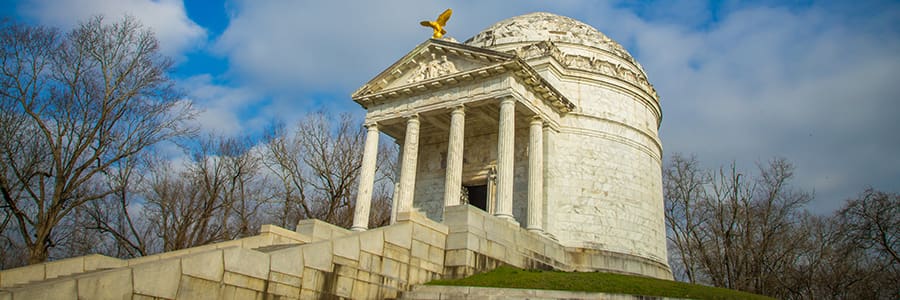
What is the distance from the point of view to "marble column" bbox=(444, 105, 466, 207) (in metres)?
20.6

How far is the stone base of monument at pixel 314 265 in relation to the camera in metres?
9.30

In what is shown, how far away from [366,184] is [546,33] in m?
11.8

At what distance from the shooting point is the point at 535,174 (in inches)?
858

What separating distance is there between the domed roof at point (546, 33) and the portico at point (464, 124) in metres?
5.20

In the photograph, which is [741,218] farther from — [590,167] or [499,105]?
[499,105]

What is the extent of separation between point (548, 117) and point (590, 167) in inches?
113

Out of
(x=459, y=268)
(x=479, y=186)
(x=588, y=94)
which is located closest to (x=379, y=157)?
(x=479, y=186)

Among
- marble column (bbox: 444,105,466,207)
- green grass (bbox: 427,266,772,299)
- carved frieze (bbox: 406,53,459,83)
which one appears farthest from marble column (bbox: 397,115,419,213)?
green grass (bbox: 427,266,772,299)

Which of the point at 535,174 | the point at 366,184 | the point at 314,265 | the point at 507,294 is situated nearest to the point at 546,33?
the point at 535,174

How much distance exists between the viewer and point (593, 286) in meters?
14.7

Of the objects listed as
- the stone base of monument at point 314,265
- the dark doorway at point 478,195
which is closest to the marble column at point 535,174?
the stone base of monument at point 314,265

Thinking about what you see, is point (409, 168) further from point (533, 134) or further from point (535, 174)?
point (533, 134)

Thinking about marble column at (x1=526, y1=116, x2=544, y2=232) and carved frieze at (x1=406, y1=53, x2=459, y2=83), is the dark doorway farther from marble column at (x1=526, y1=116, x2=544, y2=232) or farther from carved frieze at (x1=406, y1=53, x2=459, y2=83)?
carved frieze at (x1=406, y1=53, x2=459, y2=83)

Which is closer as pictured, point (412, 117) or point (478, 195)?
point (412, 117)
